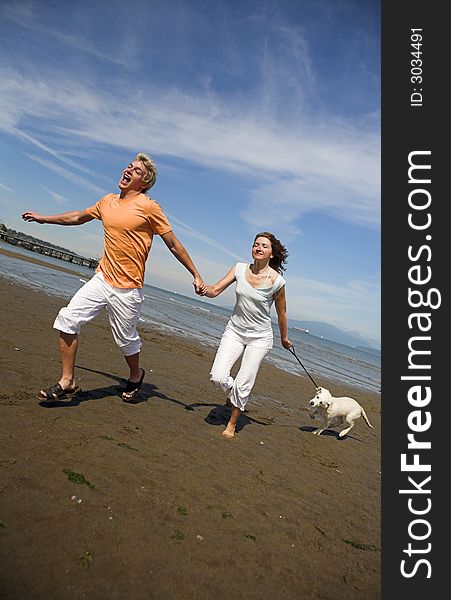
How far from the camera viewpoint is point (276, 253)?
18.9ft

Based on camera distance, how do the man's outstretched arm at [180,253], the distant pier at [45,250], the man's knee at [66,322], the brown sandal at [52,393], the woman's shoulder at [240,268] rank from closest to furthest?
1. the brown sandal at [52,393]
2. the man's knee at [66,322]
3. the man's outstretched arm at [180,253]
4. the woman's shoulder at [240,268]
5. the distant pier at [45,250]

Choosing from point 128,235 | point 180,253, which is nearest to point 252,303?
point 180,253

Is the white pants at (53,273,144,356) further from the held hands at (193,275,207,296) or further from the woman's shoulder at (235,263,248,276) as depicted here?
the woman's shoulder at (235,263,248,276)

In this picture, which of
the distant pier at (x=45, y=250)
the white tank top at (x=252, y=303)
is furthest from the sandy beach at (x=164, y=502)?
the distant pier at (x=45, y=250)

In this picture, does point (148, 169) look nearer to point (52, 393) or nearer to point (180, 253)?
→ point (180, 253)

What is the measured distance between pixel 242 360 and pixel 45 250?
70546 mm

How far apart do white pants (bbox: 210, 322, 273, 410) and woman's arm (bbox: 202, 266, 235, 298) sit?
1.80ft

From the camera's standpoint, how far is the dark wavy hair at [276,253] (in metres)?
5.66

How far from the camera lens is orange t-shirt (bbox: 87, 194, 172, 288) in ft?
15.8

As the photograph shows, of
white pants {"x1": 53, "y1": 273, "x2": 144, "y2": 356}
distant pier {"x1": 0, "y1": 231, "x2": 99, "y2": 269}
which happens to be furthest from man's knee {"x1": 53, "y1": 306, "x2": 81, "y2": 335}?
distant pier {"x1": 0, "y1": 231, "x2": 99, "y2": 269}

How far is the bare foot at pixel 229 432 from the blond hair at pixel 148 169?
3.29 m

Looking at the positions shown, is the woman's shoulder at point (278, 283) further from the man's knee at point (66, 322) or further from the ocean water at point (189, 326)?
the ocean water at point (189, 326)

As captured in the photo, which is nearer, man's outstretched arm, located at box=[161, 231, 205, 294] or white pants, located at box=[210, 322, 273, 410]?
man's outstretched arm, located at box=[161, 231, 205, 294]

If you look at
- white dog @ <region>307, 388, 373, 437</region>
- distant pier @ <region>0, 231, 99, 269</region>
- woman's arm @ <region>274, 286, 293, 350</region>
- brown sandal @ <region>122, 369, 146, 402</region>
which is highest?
distant pier @ <region>0, 231, 99, 269</region>
